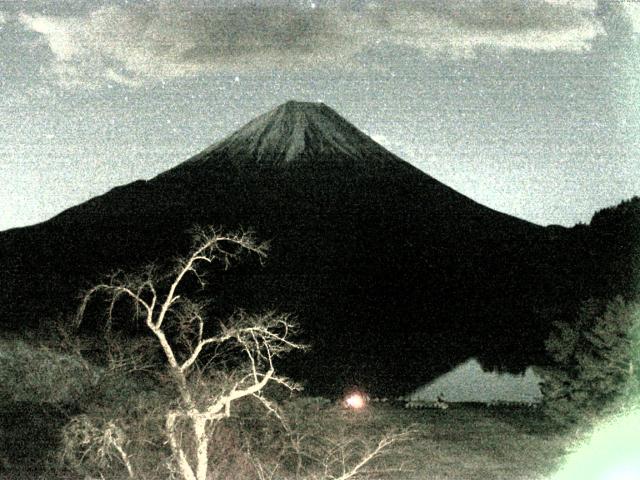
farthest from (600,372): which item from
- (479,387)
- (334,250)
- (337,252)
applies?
(334,250)

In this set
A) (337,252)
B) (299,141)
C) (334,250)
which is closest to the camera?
(337,252)

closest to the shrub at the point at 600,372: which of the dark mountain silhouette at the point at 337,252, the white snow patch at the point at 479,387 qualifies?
the white snow patch at the point at 479,387

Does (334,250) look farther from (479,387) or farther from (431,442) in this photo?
(431,442)

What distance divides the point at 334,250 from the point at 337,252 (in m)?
0.58

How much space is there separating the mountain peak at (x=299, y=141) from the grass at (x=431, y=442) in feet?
284

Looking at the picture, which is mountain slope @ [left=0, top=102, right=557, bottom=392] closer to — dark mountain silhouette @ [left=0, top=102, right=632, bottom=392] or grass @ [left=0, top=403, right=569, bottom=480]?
dark mountain silhouette @ [left=0, top=102, right=632, bottom=392]

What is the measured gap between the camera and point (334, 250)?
8350cm

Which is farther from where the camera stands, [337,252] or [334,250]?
[334,250]

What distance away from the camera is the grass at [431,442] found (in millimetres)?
13547

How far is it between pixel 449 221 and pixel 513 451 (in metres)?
80.2

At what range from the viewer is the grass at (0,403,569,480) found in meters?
13.5

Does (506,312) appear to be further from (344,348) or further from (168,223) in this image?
(168,223)

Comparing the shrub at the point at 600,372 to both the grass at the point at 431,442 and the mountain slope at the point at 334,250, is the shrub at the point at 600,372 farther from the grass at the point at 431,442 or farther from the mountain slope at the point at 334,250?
the mountain slope at the point at 334,250

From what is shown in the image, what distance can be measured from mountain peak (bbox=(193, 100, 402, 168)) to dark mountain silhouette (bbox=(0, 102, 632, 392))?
0.66 ft
